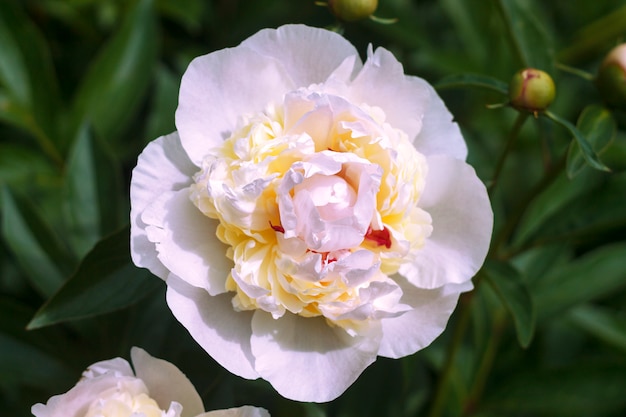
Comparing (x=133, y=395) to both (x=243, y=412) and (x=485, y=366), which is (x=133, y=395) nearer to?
(x=243, y=412)

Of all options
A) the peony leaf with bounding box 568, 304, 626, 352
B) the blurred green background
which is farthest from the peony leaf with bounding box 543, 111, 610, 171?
the peony leaf with bounding box 568, 304, 626, 352

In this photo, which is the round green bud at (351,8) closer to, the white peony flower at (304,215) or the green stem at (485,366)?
the white peony flower at (304,215)

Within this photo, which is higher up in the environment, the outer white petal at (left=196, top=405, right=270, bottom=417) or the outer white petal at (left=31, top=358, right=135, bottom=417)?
the outer white petal at (left=31, top=358, right=135, bottom=417)

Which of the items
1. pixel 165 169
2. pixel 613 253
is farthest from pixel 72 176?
pixel 613 253

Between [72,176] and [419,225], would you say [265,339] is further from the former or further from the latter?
[72,176]

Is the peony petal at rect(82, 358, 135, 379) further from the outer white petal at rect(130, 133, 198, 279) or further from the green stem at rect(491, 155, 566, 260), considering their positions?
the green stem at rect(491, 155, 566, 260)

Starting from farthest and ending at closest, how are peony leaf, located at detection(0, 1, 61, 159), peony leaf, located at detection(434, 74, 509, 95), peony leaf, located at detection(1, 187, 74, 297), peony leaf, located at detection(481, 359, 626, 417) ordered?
peony leaf, located at detection(0, 1, 61, 159)
peony leaf, located at detection(481, 359, 626, 417)
peony leaf, located at detection(1, 187, 74, 297)
peony leaf, located at detection(434, 74, 509, 95)
